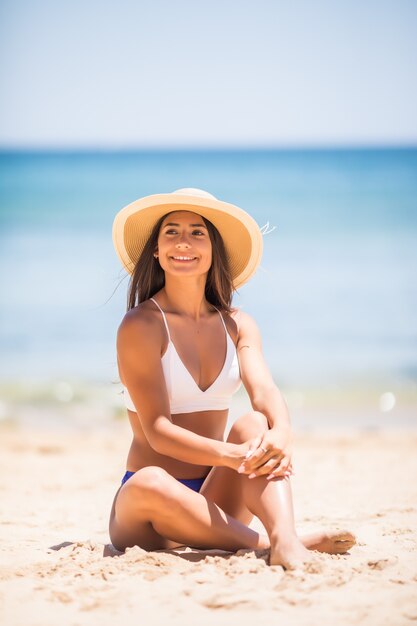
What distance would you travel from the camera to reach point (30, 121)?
70.6 ft

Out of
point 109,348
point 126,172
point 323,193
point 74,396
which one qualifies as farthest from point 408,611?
point 126,172

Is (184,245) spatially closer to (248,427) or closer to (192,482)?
(248,427)

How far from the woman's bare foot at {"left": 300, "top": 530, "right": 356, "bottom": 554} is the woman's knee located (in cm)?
43

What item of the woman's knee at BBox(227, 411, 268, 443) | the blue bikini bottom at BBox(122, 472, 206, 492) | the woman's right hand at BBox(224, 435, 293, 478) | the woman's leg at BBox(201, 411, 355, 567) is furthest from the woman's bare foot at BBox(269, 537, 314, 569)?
the blue bikini bottom at BBox(122, 472, 206, 492)

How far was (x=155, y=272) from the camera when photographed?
3.77 m

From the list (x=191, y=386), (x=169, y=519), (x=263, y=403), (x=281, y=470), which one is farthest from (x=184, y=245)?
(x=169, y=519)

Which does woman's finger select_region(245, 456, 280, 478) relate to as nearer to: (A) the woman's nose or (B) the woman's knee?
(B) the woman's knee

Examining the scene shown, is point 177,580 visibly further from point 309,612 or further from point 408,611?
point 408,611

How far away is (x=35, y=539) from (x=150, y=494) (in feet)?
3.09

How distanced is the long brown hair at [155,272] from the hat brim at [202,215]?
0.05 metres

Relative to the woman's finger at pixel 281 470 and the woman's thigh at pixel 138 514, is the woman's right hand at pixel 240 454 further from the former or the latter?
the woman's thigh at pixel 138 514

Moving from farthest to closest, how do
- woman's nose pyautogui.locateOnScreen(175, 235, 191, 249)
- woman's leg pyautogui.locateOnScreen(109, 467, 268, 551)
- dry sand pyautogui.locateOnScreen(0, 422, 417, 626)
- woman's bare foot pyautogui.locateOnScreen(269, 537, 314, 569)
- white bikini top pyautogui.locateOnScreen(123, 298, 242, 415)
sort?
woman's nose pyautogui.locateOnScreen(175, 235, 191, 249)
white bikini top pyautogui.locateOnScreen(123, 298, 242, 415)
woman's leg pyautogui.locateOnScreen(109, 467, 268, 551)
woman's bare foot pyautogui.locateOnScreen(269, 537, 314, 569)
dry sand pyautogui.locateOnScreen(0, 422, 417, 626)

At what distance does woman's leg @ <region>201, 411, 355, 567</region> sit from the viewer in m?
3.04

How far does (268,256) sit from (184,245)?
10.5 m
